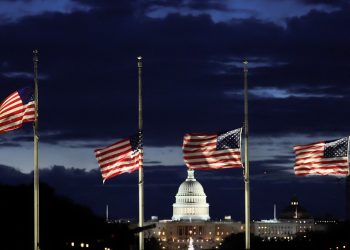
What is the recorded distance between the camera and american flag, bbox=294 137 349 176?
79188mm

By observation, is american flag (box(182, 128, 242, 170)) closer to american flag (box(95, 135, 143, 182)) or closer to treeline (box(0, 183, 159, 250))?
american flag (box(95, 135, 143, 182))

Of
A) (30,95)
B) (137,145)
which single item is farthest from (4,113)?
(137,145)

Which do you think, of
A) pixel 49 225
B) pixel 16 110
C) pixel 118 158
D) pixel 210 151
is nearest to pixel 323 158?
pixel 210 151

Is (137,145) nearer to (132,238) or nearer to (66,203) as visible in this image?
(132,238)

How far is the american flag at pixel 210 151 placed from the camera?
77188 millimetres

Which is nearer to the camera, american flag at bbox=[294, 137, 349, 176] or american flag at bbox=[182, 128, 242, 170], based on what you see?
american flag at bbox=[182, 128, 242, 170]

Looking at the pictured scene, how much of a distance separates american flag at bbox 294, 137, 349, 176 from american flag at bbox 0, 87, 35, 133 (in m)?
15.3

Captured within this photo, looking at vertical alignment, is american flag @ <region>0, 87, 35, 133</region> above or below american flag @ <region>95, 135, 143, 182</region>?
above

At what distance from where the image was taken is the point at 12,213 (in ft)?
378

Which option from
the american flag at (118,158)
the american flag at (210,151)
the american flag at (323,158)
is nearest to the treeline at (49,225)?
the american flag at (118,158)

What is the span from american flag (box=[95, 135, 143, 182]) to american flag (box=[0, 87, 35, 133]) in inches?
176

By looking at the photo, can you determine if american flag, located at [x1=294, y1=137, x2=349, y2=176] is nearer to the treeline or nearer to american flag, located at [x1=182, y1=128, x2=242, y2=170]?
american flag, located at [x1=182, y1=128, x2=242, y2=170]

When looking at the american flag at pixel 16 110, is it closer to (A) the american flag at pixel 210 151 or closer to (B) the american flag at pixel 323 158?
(A) the american flag at pixel 210 151

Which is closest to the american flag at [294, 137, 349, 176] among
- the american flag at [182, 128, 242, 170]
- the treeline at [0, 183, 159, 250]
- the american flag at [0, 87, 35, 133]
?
the american flag at [182, 128, 242, 170]
